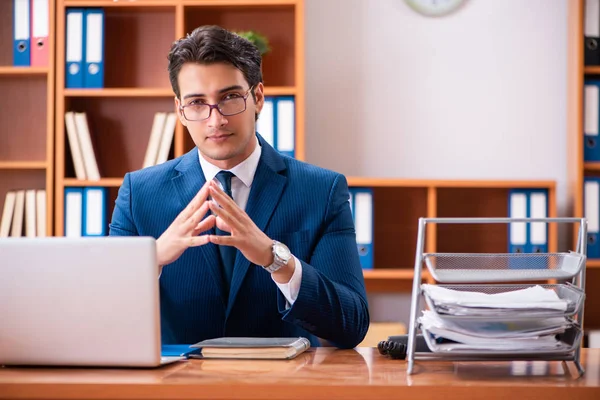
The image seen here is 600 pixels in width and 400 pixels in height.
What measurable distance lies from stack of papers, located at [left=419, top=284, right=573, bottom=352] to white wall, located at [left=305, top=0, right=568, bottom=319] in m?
2.14

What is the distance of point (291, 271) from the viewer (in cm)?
152

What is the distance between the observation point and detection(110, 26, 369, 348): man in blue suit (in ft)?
5.77

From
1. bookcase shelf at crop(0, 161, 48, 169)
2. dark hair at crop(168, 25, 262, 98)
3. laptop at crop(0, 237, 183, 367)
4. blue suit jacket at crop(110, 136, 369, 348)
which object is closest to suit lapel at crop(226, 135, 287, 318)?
blue suit jacket at crop(110, 136, 369, 348)

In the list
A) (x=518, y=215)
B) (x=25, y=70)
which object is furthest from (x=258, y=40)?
(x=518, y=215)

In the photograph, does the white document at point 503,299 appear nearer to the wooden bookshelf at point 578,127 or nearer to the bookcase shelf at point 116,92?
the wooden bookshelf at point 578,127

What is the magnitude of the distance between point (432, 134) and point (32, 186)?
1829 mm

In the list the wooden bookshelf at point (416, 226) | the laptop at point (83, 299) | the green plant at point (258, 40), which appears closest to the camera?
the laptop at point (83, 299)

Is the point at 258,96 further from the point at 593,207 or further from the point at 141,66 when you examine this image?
the point at 593,207

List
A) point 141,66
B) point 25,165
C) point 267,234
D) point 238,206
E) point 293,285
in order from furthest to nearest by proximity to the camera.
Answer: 1. point 141,66
2. point 25,165
3. point 267,234
4. point 238,206
5. point 293,285

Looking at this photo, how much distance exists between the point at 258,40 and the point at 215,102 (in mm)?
1387

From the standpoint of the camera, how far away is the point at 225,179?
6.13ft

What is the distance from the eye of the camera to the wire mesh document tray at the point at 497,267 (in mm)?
1268

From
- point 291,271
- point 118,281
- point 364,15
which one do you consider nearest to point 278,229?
point 291,271

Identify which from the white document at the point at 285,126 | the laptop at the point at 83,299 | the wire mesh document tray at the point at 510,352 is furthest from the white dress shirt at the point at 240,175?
the white document at the point at 285,126
